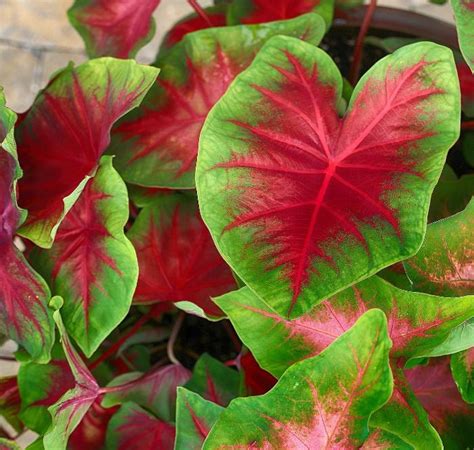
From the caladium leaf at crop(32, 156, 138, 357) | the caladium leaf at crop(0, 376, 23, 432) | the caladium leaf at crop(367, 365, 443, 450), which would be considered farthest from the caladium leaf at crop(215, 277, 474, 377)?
the caladium leaf at crop(0, 376, 23, 432)

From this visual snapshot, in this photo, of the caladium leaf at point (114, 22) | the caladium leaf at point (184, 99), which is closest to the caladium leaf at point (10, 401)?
the caladium leaf at point (184, 99)

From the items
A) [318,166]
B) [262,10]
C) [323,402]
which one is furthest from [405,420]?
[262,10]

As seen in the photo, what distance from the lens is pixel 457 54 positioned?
0.98m

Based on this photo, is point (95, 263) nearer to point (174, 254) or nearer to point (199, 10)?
point (174, 254)

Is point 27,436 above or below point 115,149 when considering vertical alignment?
below

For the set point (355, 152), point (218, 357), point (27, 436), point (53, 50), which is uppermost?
point (355, 152)

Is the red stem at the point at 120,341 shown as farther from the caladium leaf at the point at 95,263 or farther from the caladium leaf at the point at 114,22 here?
the caladium leaf at the point at 114,22

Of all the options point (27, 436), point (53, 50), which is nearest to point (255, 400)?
point (27, 436)

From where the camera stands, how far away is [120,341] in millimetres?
930

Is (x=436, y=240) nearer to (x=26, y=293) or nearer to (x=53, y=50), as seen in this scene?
(x=26, y=293)

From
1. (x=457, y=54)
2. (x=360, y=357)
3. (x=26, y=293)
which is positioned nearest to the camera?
(x=360, y=357)

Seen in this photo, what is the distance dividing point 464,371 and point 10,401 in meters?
0.53

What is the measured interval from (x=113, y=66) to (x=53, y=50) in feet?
3.10

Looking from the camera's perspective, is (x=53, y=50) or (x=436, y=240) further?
(x=53, y=50)
